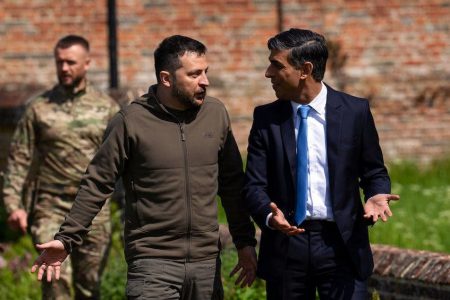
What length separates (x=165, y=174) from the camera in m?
6.36

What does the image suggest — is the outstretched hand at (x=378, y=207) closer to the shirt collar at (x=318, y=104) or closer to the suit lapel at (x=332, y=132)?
the suit lapel at (x=332, y=132)

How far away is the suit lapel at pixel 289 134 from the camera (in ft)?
20.3

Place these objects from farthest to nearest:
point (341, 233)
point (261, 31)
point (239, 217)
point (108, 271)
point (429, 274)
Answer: point (261, 31) < point (108, 271) < point (429, 274) < point (239, 217) < point (341, 233)

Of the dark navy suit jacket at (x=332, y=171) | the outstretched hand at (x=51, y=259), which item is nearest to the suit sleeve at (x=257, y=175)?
the dark navy suit jacket at (x=332, y=171)

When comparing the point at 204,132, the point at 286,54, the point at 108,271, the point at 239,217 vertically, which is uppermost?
the point at 286,54

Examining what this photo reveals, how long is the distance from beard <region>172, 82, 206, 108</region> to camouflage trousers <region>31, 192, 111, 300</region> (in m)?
2.26

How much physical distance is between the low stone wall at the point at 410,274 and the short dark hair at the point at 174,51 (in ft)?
5.94

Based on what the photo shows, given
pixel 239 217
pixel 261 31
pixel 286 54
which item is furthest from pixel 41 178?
pixel 261 31

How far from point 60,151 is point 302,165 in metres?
2.67

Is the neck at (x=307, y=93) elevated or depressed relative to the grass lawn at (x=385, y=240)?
elevated

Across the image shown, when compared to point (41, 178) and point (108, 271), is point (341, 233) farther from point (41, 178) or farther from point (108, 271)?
point (108, 271)

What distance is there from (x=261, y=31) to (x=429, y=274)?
660 cm

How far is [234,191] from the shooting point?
664 cm

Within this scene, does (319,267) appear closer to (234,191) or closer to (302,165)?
(302,165)
